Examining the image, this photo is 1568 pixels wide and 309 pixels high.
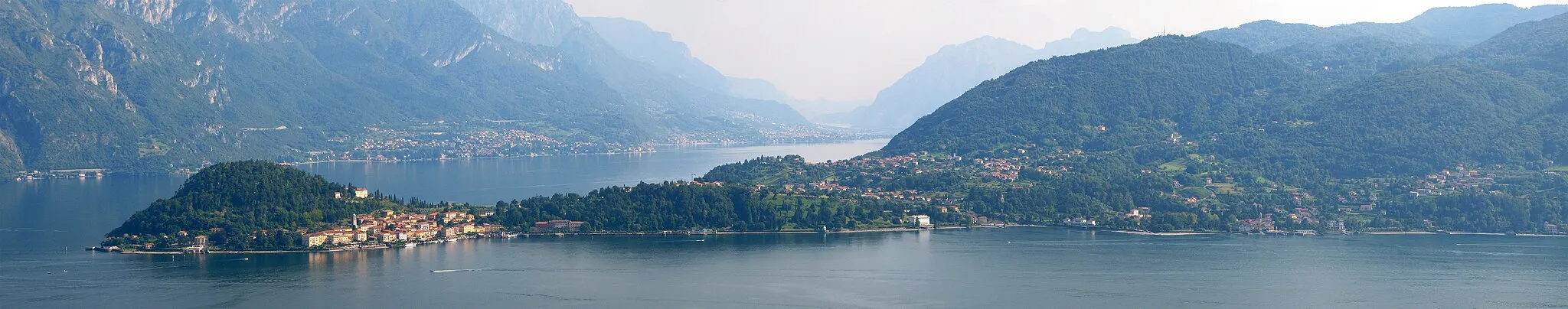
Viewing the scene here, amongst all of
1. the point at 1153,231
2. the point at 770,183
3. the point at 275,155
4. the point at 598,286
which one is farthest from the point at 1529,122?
the point at 275,155

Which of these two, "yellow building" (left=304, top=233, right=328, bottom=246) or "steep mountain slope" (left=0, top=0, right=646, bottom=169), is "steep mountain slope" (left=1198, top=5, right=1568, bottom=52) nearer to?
"steep mountain slope" (left=0, top=0, right=646, bottom=169)

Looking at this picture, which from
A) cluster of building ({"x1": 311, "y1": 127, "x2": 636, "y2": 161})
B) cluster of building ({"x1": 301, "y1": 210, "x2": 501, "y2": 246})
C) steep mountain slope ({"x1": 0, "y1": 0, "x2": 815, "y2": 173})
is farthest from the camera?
cluster of building ({"x1": 311, "y1": 127, "x2": 636, "y2": 161})

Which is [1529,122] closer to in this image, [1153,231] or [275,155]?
[1153,231]

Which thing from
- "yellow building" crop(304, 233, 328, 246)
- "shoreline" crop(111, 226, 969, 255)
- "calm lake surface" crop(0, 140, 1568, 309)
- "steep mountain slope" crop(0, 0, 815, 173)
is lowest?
"calm lake surface" crop(0, 140, 1568, 309)

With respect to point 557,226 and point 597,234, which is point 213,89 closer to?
point 557,226

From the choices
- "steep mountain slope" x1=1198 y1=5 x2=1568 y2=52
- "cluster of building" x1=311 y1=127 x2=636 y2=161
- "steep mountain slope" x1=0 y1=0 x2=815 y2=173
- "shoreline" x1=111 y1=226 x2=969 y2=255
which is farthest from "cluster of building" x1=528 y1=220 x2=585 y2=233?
"steep mountain slope" x1=1198 y1=5 x2=1568 y2=52
